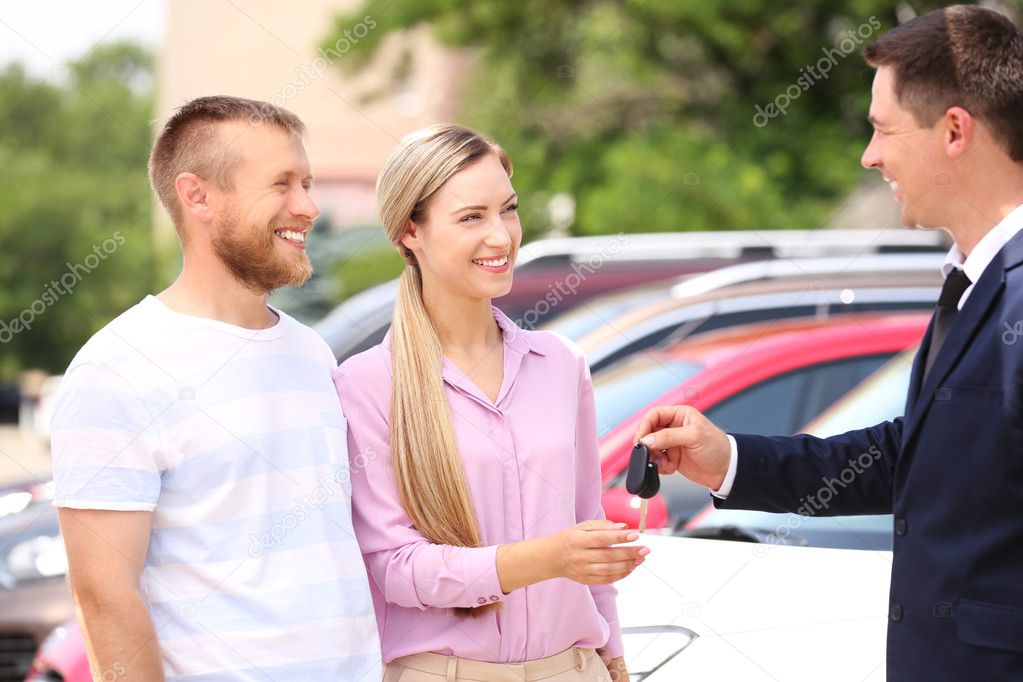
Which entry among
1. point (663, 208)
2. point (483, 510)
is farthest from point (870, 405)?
point (663, 208)

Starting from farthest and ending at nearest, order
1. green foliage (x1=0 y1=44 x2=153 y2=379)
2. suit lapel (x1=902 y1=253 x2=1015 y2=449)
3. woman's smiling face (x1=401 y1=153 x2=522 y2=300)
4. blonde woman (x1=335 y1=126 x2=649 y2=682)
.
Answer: green foliage (x1=0 y1=44 x2=153 y2=379) → woman's smiling face (x1=401 y1=153 x2=522 y2=300) → blonde woman (x1=335 y1=126 x2=649 y2=682) → suit lapel (x1=902 y1=253 x2=1015 y2=449)

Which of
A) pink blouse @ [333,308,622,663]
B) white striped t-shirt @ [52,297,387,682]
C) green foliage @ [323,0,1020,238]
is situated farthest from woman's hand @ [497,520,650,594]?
green foliage @ [323,0,1020,238]

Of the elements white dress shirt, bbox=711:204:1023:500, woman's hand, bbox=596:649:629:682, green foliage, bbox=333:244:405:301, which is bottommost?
woman's hand, bbox=596:649:629:682

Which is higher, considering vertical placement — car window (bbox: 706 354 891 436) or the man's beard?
the man's beard

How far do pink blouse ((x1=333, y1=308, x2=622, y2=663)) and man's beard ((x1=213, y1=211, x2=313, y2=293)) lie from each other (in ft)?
0.89

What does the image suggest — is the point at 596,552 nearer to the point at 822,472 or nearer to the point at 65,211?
the point at 822,472

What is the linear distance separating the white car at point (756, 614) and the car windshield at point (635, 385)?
1.90ft

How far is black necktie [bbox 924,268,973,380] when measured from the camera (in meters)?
2.48

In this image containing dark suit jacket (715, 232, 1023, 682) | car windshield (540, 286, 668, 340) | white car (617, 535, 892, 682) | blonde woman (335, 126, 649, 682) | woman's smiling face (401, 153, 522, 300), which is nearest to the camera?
dark suit jacket (715, 232, 1023, 682)

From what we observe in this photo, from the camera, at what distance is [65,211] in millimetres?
33906

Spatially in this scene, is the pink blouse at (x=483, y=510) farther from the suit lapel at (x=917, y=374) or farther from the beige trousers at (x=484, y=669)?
the suit lapel at (x=917, y=374)

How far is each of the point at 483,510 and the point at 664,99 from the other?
373 inches

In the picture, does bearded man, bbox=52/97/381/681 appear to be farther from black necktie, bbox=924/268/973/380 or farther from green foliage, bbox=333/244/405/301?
green foliage, bbox=333/244/405/301

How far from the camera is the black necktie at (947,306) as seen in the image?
248cm
